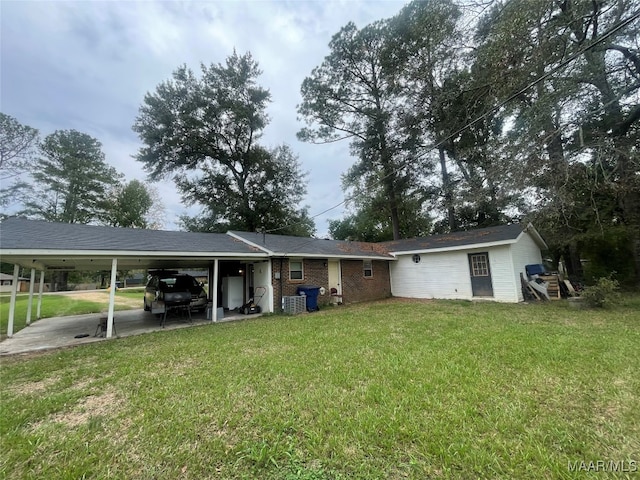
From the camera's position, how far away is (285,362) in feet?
15.1

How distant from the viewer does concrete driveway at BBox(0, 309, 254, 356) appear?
Result: 6532mm

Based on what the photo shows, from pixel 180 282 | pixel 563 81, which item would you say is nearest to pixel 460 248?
pixel 563 81

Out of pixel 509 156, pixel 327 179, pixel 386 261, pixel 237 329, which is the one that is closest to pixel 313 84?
Answer: pixel 327 179

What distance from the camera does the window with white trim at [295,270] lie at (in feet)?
37.2

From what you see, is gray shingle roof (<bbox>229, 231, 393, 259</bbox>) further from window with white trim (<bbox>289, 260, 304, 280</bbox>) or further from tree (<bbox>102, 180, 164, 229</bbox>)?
tree (<bbox>102, 180, 164, 229</bbox>)

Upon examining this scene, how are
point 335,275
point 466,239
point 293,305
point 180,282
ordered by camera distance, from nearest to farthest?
point 180,282 → point 293,305 → point 466,239 → point 335,275

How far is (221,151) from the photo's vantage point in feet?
75.9

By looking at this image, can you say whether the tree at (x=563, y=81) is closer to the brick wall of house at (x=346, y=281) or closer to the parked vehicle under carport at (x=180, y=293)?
the brick wall of house at (x=346, y=281)

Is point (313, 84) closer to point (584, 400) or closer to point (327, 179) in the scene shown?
point (327, 179)

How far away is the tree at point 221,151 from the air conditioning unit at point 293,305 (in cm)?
1344

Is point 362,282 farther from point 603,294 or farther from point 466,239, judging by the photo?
point 603,294

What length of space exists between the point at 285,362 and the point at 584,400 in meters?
3.97

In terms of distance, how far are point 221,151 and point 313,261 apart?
16.5 meters

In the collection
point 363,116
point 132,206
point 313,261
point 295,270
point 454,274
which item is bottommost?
point 454,274
